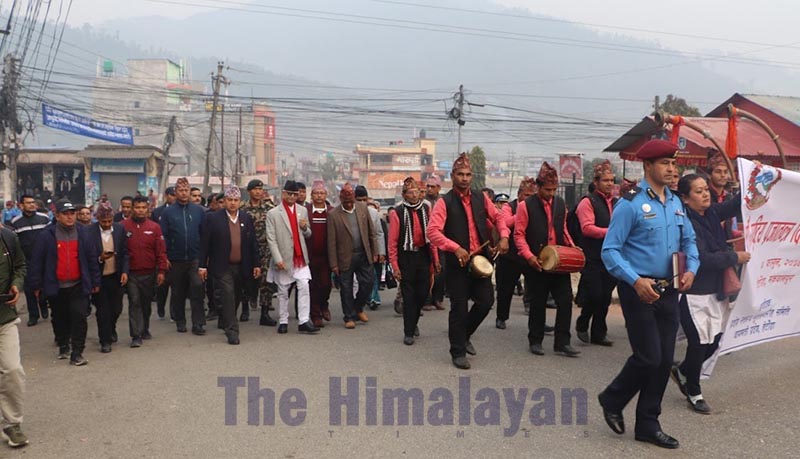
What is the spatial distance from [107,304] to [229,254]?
1529 millimetres

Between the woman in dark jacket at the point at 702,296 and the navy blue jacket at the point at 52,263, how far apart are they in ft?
19.6

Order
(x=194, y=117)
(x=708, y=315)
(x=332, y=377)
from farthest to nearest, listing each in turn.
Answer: (x=194, y=117) < (x=332, y=377) < (x=708, y=315)

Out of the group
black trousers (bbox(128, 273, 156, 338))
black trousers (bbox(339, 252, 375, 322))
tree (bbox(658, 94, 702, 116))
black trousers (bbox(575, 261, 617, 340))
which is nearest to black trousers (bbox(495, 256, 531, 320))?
black trousers (bbox(575, 261, 617, 340))

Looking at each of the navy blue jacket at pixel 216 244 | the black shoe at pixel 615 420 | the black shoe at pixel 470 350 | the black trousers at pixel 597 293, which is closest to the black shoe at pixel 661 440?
the black shoe at pixel 615 420

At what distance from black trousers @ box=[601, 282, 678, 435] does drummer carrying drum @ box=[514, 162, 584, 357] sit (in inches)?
104

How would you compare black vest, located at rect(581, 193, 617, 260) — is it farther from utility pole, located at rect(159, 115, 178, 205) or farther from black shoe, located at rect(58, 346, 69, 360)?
utility pole, located at rect(159, 115, 178, 205)

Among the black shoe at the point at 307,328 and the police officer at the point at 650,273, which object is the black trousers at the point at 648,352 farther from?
the black shoe at the point at 307,328

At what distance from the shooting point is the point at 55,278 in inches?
294

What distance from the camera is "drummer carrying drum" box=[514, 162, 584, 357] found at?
25.0ft

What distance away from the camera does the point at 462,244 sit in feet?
23.8

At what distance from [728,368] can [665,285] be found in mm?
2740

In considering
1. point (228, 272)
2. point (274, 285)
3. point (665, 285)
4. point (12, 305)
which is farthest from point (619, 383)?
point (274, 285)

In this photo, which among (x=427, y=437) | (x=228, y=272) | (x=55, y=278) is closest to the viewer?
(x=427, y=437)

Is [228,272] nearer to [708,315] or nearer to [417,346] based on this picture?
[417,346]
